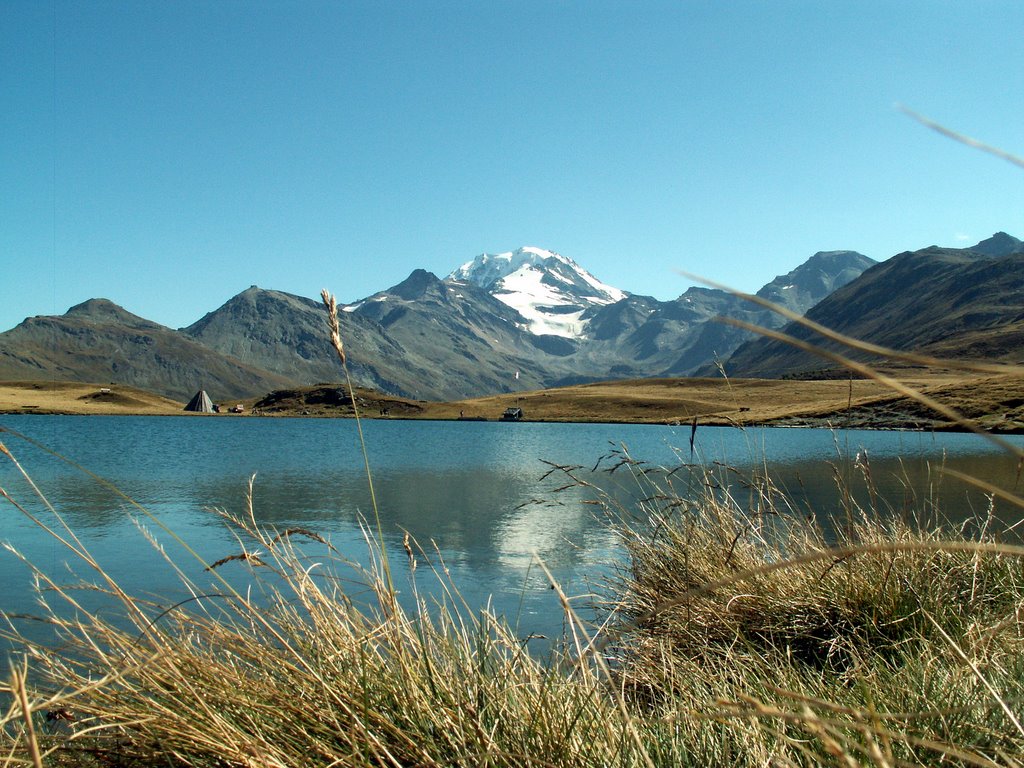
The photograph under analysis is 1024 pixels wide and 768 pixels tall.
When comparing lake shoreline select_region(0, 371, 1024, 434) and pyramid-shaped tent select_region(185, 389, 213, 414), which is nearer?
→ lake shoreline select_region(0, 371, 1024, 434)

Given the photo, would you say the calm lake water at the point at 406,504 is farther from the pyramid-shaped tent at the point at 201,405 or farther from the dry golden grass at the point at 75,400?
the pyramid-shaped tent at the point at 201,405

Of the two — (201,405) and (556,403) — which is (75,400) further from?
(556,403)

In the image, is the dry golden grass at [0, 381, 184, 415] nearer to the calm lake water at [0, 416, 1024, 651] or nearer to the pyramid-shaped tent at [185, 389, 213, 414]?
the pyramid-shaped tent at [185, 389, 213, 414]

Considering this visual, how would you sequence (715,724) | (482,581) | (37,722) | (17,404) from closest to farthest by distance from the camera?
(715,724)
(37,722)
(482,581)
(17,404)

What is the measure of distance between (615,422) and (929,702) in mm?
100108

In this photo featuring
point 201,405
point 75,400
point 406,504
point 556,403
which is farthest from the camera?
point 201,405

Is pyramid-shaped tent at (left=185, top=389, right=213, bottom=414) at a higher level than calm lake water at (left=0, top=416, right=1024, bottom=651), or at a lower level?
higher

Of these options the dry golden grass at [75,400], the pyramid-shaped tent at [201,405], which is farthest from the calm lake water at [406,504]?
the pyramid-shaped tent at [201,405]

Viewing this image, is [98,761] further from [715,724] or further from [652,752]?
[715,724]

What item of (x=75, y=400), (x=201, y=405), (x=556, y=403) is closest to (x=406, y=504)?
(x=556, y=403)

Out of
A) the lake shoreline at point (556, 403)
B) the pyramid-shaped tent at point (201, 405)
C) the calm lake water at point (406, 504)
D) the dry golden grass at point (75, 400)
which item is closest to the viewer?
the calm lake water at point (406, 504)

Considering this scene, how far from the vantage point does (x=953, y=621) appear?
4.37 metres

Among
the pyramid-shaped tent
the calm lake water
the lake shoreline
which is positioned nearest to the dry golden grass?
the lake shoreline

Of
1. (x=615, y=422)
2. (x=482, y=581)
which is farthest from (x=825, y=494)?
(x=615, y=422)
